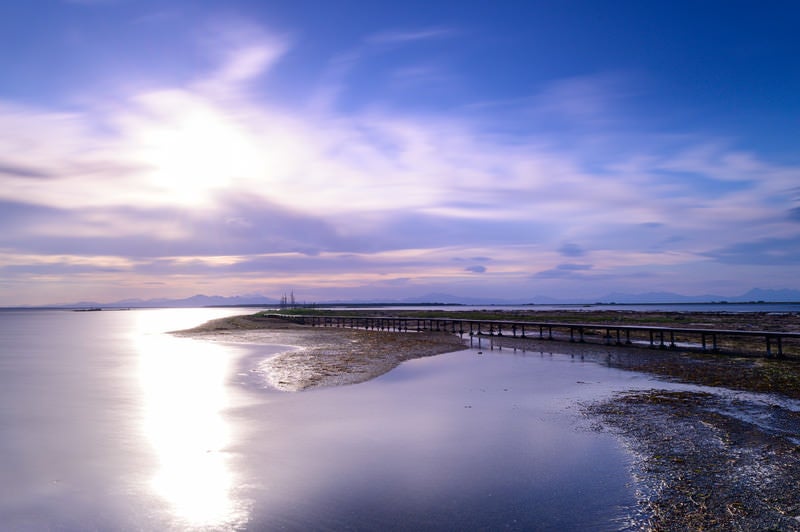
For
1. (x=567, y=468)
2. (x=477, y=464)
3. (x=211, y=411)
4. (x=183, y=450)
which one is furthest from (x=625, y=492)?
(x=211, y=411)

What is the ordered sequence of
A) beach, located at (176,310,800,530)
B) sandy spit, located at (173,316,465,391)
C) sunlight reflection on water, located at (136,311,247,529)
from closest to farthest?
beach, located at (176,310,800,530)
sunlight reflection on water, located at (136,311,247,529)
sandy spit, located at (173,316,465,391)

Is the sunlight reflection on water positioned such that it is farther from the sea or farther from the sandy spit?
the sandy spit

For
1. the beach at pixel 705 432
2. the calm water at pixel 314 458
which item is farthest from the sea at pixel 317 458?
the beach at pixel 705 432

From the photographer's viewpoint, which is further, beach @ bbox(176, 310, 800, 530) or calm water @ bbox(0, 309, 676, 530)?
calm water @ bbox(0, 309, 676, 530)

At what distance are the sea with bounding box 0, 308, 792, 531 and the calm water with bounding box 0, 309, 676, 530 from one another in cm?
4

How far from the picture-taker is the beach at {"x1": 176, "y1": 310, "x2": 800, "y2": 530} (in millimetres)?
7109

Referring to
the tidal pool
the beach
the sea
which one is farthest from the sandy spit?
the tidal pool

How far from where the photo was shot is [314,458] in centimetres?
1005

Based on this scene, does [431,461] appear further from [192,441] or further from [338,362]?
[338,362]

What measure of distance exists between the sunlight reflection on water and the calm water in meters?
0.05

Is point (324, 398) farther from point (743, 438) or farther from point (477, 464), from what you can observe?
point (743, 438)

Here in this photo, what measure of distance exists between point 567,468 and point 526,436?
7.48 feet

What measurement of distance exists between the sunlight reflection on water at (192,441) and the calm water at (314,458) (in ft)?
0.15

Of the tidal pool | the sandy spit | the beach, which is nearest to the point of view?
the beach
